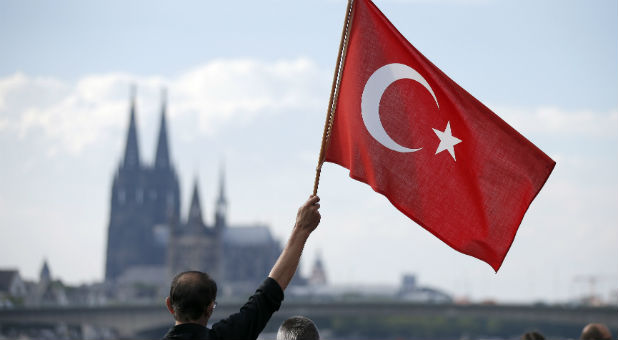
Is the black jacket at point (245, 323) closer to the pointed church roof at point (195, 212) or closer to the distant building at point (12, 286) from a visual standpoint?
the distant building at point (12, 286)

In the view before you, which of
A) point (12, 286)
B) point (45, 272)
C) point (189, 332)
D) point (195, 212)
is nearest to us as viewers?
point (189, 332)

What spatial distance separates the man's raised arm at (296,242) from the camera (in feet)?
22.1

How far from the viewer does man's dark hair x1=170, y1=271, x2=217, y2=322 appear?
6.22 m

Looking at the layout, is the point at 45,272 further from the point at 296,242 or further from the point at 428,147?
the point at 296,242

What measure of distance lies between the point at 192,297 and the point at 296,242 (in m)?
0.95

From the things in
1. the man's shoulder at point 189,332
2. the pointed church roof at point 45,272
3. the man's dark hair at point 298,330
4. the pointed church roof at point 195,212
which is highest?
the pointed church roof at point 195,212

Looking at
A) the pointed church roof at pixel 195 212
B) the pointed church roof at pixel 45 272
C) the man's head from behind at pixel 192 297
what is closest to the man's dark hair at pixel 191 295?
the man's head from behind at pixel 192 297

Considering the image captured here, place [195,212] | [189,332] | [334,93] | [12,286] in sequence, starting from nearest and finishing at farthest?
[189,332]
[334,93]
[12,286]
[195,212]

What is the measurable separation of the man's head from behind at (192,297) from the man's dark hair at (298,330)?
1.18 metres

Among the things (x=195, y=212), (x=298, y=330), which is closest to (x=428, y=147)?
(x=298, y=330)

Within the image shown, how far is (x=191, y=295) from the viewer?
6.23m

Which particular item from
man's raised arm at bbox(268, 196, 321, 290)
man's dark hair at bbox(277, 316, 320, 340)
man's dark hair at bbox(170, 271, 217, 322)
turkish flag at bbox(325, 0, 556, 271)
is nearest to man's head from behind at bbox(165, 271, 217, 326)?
man's dark hair at bbox(170, 271, 217, 322)

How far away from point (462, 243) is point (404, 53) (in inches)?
67.7

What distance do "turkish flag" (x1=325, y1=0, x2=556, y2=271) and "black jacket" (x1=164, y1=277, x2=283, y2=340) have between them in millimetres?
3518
